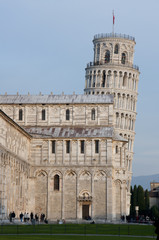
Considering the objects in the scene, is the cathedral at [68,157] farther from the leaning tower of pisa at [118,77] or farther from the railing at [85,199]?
the leaning tower of pisa at [118,77]

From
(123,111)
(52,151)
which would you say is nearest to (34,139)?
(52,151)

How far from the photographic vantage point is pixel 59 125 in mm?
98438

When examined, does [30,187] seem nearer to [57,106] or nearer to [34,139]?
[34,139]

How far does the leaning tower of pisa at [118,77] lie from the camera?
139 metres

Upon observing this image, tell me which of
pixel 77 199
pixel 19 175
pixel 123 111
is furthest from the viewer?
pixel 123 111

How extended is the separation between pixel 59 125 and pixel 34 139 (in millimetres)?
4773

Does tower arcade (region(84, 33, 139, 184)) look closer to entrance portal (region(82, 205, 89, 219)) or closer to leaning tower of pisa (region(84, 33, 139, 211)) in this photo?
leaning tower of pisa (region(84, 33, 139, 211))

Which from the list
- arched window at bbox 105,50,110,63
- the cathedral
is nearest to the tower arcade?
arched window at bbox 105,50,110,63

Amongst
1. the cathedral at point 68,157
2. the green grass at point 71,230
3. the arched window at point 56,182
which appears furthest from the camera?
the arched window at point 56,182

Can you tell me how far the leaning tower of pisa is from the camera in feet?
455

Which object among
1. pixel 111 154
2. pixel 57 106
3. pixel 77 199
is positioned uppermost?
pixel 57 106

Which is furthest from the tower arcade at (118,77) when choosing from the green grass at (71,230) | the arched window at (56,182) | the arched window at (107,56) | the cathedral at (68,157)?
the green grass at (71,230)

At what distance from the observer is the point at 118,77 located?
139 m

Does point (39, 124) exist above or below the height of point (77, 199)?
above
